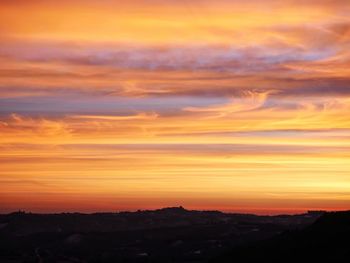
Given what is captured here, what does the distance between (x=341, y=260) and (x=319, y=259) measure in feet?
51.7

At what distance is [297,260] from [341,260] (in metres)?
24.2

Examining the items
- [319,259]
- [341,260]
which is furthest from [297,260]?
[341,260]

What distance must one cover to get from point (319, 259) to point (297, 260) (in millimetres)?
8937

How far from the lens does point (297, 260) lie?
655 ft

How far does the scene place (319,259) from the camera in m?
192

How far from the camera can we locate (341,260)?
176875 millimetres

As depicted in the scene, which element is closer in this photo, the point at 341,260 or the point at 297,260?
the point at 341,260

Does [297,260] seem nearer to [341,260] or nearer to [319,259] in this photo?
[319,259]

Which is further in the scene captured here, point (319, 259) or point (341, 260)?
point (319, 259)
